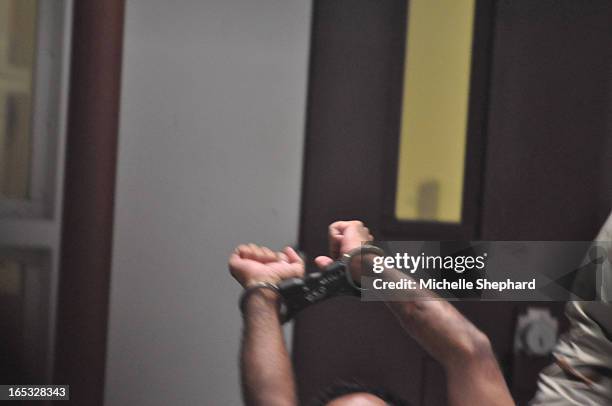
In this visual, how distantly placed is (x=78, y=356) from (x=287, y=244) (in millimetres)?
249

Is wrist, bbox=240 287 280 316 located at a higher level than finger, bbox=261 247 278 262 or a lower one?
lower

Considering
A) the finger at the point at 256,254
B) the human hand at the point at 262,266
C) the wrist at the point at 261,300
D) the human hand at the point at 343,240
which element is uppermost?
the human hand at the point at 343,240

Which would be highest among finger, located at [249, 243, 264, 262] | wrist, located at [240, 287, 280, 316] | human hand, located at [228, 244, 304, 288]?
finger, located at [249, 243, 264, 262]

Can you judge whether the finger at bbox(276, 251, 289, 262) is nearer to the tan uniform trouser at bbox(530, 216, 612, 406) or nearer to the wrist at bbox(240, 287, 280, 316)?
the wrist at bbox(240, 287, 280, 316)

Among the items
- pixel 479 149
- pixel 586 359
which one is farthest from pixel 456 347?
pixel 479 149

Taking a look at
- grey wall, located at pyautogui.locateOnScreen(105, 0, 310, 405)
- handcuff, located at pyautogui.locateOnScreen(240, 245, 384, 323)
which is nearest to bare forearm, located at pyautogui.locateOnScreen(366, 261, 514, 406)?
handcuff, located at pyautogui.locateOnScreen(240, 245, 384, 323)

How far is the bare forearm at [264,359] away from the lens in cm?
52

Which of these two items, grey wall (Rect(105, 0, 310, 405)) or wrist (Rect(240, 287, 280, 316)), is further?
grey wall (Rect(105, 0, 310, 405))

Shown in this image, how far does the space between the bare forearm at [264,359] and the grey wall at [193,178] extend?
0.13 meters

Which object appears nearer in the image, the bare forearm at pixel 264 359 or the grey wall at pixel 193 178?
the bare forearm at pixel 264 359

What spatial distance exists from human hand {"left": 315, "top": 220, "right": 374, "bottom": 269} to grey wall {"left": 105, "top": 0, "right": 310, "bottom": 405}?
0.40ft

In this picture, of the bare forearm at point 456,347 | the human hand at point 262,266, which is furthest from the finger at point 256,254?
the bare forearm at point 456,347

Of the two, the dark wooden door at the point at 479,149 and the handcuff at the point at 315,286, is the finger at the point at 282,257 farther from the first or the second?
the dark wooden door at the point at 479,149

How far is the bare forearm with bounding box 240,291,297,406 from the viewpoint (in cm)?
52
